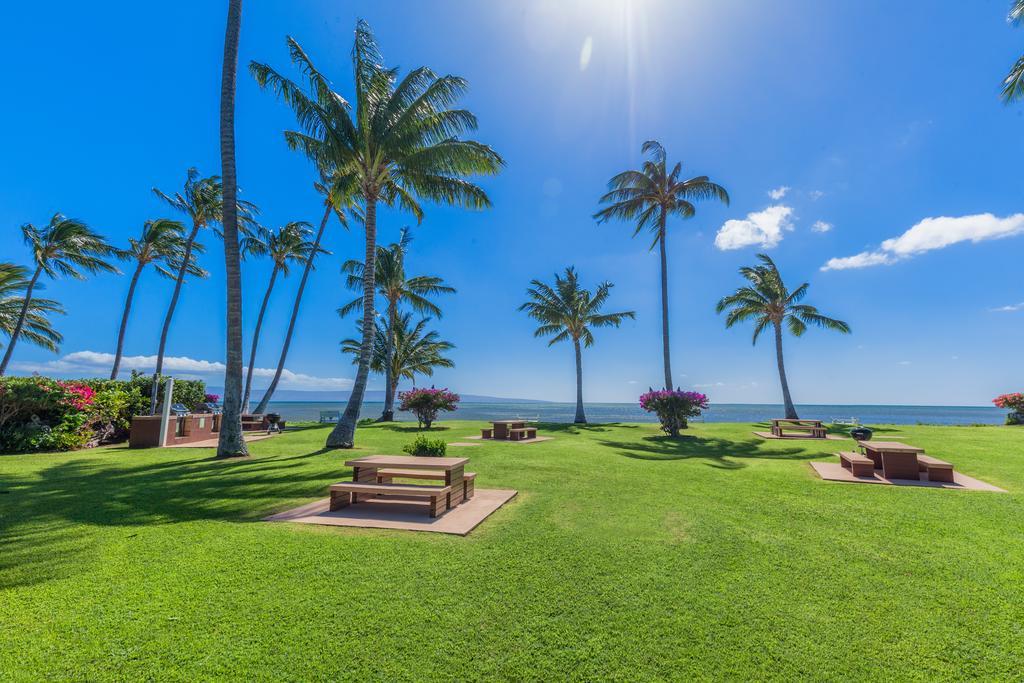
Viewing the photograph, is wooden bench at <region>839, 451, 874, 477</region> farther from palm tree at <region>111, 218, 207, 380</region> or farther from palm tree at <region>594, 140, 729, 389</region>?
palm tree at <region>111, 218, 207, 380</region>

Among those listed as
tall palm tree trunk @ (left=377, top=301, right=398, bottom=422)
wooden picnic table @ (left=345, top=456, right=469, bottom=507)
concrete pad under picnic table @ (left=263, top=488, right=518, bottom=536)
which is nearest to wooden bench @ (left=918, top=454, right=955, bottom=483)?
concrete pad under picnic table @ (left=263, top=488, right=518, bottom=536)

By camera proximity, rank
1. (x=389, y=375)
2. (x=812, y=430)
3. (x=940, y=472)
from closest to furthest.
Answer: (x=940, y=472)
(x=812, y=430)
(x=389, y=375)

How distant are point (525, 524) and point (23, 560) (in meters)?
5.37

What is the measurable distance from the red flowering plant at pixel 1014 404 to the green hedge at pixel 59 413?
134 ft

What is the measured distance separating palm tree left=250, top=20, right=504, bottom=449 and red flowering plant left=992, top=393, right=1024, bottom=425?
29.9 m

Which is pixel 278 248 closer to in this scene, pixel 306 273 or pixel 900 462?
pixel 306 273

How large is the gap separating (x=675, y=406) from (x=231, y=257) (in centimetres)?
1770

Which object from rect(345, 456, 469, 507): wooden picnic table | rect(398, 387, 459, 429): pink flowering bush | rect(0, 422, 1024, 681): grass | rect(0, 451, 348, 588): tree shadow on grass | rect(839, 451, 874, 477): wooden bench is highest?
rect(398, 387, 459, 429): pink flowering bush

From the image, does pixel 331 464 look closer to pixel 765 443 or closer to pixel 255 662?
pixel 255 662

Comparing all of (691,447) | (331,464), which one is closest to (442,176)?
(331,464)

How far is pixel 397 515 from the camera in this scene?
20.3 feet

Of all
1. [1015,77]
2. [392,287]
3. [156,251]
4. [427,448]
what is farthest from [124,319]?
[1015,77]

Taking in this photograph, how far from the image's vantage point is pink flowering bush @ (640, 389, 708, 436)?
18953mm

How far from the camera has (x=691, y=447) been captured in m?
15.3
